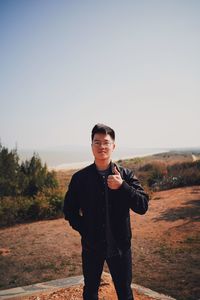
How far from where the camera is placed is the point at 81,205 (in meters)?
2.94

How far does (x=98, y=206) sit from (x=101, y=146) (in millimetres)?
568

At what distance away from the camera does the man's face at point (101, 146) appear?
9.24 ft

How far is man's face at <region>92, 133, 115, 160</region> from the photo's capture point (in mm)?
2816

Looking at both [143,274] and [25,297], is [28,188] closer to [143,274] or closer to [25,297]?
[143,274]

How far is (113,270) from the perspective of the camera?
283 cm

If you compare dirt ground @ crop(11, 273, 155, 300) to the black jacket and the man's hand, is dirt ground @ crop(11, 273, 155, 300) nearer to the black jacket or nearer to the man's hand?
the black jacket

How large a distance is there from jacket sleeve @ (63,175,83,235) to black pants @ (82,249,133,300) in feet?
0.88

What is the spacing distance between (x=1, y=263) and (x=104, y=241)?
5.71 metres

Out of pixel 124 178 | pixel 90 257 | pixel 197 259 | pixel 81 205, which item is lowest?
pixel 197 259

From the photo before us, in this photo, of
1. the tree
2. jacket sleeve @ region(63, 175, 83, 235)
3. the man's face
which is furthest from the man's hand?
the tree

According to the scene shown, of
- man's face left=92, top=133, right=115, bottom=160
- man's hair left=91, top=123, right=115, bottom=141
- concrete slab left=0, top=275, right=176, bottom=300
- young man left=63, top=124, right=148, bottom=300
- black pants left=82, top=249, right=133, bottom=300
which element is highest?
man's hair left=91, top=123, right=115, bottom=141

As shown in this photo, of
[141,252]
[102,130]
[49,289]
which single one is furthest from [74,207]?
[141,252]

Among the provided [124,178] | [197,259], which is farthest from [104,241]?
[197,259]

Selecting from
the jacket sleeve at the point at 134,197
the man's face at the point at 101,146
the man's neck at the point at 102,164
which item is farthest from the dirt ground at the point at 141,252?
the man's face at the point at 101,146
